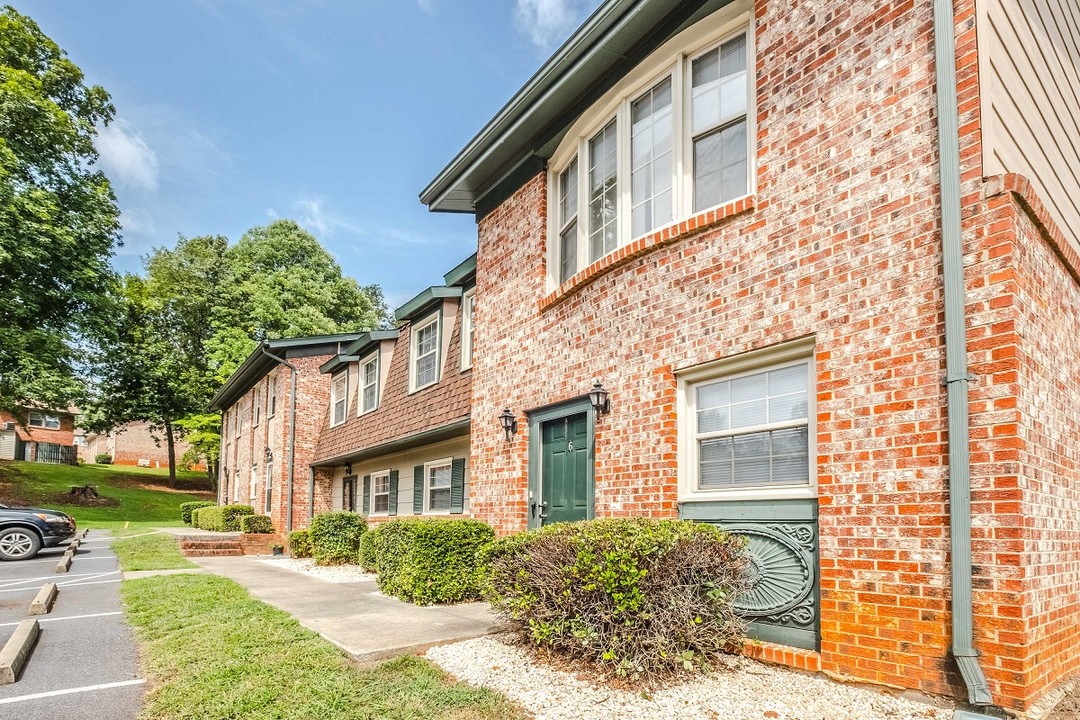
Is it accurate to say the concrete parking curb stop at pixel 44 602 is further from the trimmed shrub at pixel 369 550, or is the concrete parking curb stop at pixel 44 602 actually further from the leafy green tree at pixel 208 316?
the leafy green tree at pixel 208 316

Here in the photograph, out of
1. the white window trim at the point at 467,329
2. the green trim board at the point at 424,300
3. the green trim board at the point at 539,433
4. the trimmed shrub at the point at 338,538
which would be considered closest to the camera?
the green trim board at the point at 539,433

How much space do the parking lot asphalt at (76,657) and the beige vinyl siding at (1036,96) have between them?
265 inches

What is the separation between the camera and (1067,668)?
4.44 metres

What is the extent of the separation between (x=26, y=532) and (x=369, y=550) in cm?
895

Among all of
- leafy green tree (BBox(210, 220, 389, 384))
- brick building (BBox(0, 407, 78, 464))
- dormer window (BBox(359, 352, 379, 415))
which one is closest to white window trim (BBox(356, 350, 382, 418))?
dormer window (BBox(359, 352, 379, 415))

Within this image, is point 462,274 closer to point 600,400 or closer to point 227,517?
point 600,400

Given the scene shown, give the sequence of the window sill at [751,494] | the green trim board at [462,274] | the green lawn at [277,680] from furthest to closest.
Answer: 1. the green trim board at [462,274]
2. the window sill at [751,494]
3. the green lawn at [277,680]

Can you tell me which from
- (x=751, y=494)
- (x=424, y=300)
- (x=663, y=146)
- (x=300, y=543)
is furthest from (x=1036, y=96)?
(x=300, y=543)

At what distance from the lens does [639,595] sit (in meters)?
4.65

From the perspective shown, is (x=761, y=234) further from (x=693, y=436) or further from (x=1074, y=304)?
(x=1074, y=304)

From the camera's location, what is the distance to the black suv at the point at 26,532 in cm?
1471

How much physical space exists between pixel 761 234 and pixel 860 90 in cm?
121

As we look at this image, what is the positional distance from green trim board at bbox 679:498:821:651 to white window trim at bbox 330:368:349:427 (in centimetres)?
1402

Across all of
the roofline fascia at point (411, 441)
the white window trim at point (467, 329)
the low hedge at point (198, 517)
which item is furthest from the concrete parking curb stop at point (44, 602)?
the low hedge at point (198, 517)
